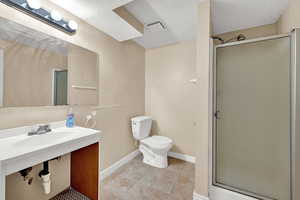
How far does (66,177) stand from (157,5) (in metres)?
2.27

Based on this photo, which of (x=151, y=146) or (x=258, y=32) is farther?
(x=151, y=146)

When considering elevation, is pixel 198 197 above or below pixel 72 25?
below

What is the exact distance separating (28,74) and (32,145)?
0.63 metres

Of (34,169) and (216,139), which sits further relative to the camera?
(216,139)

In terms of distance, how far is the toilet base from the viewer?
211 centimetres

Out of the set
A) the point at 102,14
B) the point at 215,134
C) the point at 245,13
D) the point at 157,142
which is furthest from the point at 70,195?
the point at 245,13

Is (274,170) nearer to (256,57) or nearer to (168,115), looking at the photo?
(256,57)

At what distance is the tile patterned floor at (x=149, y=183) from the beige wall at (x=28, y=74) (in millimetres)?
1311

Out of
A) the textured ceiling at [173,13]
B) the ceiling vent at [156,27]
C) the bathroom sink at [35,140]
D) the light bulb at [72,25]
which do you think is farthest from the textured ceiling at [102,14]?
the bathroom sink at [35,140]

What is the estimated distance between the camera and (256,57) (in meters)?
1.38

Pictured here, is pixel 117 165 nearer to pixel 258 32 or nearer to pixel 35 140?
pixel 35 140

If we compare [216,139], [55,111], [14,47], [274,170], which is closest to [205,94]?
[216,139]

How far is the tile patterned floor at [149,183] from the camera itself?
1504 mm

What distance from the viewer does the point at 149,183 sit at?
67.6 inches
